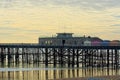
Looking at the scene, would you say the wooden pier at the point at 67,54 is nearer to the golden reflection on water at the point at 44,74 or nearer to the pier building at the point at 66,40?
the pier building at the point at 66,40

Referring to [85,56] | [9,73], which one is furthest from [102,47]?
[9,73]

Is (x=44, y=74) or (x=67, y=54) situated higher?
(x=67, y=54)

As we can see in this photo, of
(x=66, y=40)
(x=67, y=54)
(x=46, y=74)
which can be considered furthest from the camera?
(x=66, y=40)

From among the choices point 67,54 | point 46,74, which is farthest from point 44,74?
point 67,54

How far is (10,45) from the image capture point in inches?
3346

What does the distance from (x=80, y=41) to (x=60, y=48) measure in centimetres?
1448

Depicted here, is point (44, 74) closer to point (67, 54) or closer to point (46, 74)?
point (46, 74)

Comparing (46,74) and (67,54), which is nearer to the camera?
(46,74)

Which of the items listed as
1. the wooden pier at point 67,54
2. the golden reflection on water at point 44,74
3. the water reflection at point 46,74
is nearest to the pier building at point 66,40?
the wooden pier at point 67,54

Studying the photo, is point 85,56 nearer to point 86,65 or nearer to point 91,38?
point 86,65

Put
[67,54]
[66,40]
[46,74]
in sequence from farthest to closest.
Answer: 1. [66,40]
2. [67,54]
3. [46,74]

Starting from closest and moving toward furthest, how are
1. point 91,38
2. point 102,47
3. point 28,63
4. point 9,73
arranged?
point 9,73, point 102,47, point 28,63, point 91,38

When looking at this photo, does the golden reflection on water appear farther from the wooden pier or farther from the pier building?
the pier building

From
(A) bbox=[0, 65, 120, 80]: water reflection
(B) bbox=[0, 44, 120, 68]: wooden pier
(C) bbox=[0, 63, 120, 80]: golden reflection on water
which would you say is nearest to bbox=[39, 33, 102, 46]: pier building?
(B) bbox=[0, 44, 120, 68]: wooden pier
